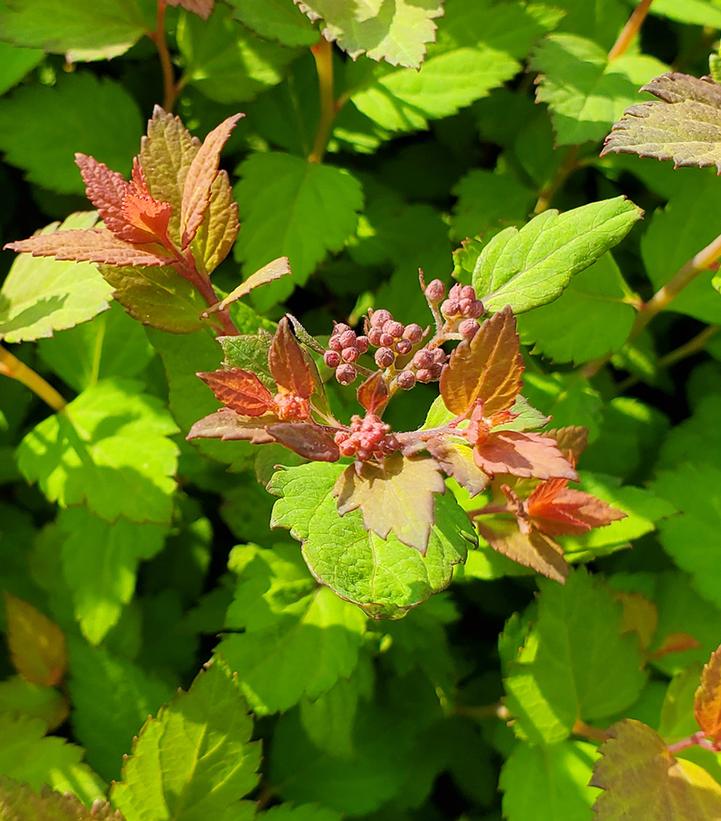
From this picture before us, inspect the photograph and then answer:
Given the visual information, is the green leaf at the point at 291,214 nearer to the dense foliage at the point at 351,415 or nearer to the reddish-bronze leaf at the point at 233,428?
the dense foliage at the point at 351,415

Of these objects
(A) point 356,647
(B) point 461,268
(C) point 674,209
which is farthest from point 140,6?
(A) point 356,647

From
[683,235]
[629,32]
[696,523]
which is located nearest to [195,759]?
[696,523]

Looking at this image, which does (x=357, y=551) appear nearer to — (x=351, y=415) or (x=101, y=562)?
(x=351, y=415)

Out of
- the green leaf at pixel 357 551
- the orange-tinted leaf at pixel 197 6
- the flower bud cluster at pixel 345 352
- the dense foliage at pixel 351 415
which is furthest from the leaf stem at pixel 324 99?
the green leaf at pixel 357 551

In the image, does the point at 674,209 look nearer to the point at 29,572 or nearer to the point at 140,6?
the point at 140,6

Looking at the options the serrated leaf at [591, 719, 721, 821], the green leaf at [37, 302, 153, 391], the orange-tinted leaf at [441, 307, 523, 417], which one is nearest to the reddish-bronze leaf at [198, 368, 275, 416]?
the orange-tinted leaf at [441, 307, 523, 417]

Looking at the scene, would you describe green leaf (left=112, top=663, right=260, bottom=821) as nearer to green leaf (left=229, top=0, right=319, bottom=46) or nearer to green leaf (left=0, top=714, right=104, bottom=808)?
green leaf (left=0, top=714, right=104, bottom=808)
